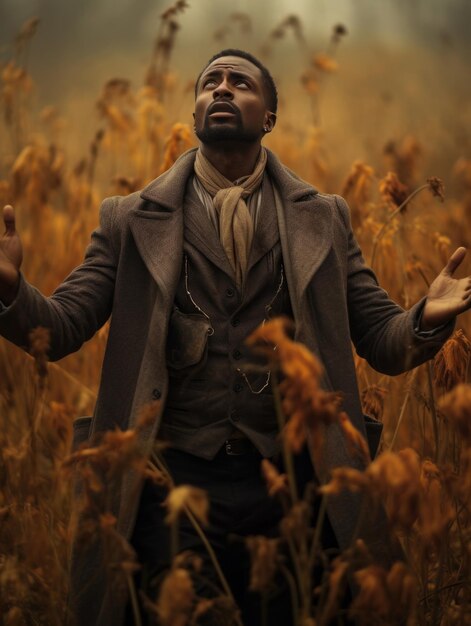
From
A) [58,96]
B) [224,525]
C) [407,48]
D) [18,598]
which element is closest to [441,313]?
[224,525]

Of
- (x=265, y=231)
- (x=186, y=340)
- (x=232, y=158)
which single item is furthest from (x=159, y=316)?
(x=232, y=158)

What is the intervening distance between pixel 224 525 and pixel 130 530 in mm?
211

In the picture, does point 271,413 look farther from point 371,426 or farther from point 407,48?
point 407,48

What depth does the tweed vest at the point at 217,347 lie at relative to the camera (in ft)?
7.60

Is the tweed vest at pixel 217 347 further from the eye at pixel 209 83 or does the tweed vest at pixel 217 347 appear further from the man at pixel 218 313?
the eye at pixel 209 83

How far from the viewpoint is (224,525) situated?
2.31m

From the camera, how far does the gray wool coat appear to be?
2326 mm

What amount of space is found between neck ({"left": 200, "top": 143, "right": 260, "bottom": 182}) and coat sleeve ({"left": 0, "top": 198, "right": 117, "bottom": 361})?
0.26m

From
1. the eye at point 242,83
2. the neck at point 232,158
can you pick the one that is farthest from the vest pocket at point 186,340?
the eye at point 242,83

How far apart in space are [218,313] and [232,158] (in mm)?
391

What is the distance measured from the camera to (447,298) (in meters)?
2.29

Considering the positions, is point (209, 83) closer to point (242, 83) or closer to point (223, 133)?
point (242, 83)

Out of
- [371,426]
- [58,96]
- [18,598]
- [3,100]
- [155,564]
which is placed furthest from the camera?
[58,96]

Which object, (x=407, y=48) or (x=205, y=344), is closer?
(x=205, y=344)
